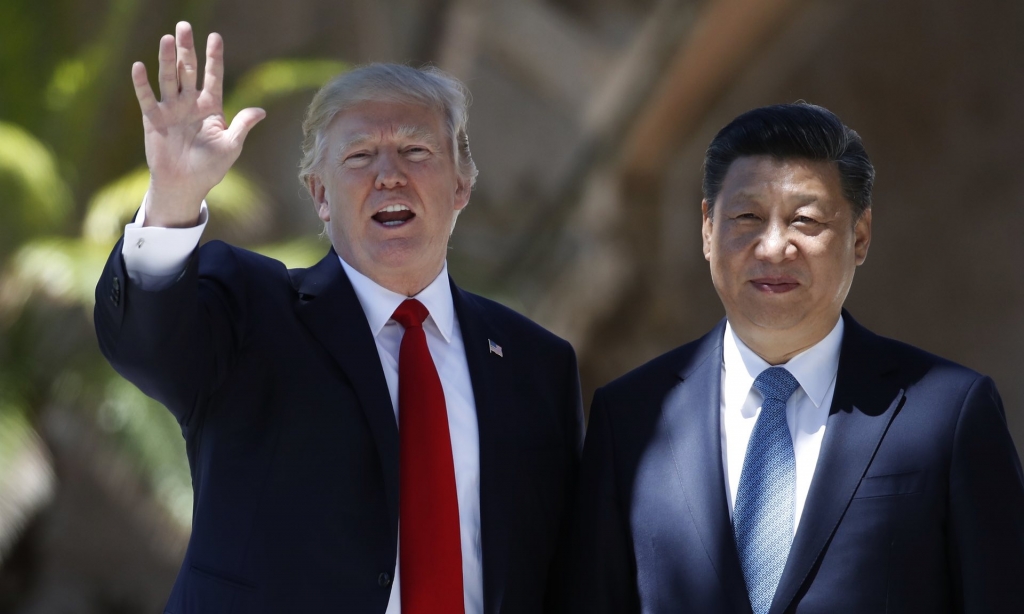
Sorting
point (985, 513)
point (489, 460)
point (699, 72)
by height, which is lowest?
point (985, 513)

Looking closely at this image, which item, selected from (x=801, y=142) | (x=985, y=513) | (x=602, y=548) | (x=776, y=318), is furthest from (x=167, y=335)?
(x=985, y=513)

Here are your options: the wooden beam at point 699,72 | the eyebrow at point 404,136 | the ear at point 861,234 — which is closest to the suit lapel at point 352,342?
the eyebrow at point 404,136

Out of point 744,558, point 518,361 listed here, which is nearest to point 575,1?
point 518,361

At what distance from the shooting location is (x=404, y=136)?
9.00 ft

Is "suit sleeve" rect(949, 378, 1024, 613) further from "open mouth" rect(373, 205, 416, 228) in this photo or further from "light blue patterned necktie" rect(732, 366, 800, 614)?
"open mouth" rect(373, 205, 416, 228)

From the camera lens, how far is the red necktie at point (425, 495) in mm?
2430

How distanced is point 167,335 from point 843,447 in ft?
4.44

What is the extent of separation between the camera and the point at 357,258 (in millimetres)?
2725

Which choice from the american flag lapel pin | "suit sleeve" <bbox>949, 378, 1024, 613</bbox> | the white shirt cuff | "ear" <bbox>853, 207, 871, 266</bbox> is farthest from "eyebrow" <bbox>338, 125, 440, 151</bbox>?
"suit sleeve" <bbox>949, 378, 1024, 613</bbox>

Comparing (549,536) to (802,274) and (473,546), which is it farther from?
(802,274)

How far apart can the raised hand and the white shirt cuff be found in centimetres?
3

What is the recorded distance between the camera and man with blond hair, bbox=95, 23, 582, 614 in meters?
2.19

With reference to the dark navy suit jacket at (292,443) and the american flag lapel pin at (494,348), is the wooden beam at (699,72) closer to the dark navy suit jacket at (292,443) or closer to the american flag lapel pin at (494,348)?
the american flag lapel pin at (494,348)

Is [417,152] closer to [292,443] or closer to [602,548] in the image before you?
[292,443]
